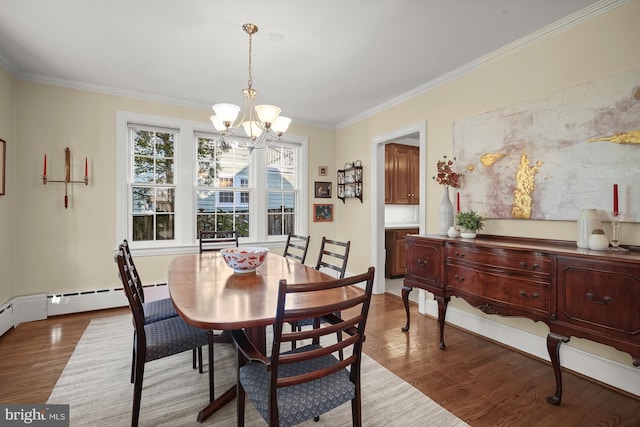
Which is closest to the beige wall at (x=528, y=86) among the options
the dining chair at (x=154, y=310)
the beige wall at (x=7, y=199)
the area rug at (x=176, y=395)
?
the area rug at (x=176, y=395)

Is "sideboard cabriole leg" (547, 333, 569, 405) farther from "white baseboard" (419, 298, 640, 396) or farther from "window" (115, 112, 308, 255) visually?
"window" (115, 112, 308, 255)

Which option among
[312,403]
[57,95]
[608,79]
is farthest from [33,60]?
[608,79]

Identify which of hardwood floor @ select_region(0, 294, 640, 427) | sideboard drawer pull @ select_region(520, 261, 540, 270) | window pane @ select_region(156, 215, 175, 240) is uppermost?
window pane @ select_region(156, 215, 175, 240)

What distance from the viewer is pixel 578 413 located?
1.82 m

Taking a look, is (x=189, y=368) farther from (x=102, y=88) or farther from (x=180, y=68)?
(x=102, y=88)

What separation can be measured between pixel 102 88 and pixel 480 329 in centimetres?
493

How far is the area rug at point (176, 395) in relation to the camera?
174cm

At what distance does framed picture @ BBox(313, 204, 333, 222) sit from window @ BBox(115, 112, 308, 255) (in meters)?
0.19

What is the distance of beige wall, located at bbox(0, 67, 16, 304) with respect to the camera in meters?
2.96

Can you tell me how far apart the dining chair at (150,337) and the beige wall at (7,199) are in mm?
2084

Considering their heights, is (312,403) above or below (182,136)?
below

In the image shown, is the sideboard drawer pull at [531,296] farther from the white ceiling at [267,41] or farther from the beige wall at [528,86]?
the white ceiling at [267,41]

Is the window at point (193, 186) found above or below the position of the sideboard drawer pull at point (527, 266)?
above

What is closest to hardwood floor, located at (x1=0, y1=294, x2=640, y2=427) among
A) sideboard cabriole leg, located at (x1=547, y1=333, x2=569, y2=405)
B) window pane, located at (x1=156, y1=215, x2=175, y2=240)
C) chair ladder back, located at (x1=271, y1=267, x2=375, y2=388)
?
sideboard cabriole leg, located at (x1=547, y1=333, x2=569, y2=405)
